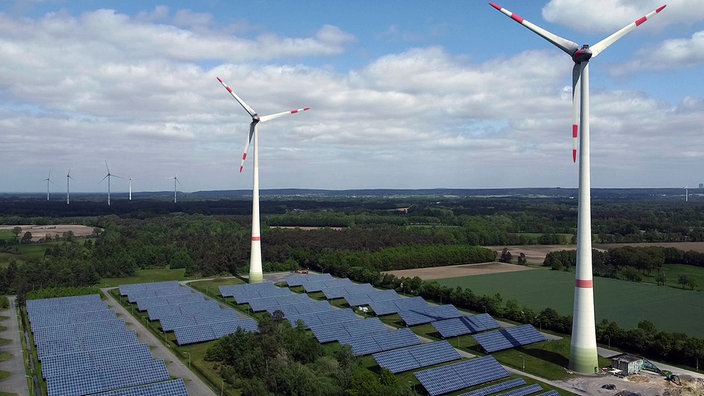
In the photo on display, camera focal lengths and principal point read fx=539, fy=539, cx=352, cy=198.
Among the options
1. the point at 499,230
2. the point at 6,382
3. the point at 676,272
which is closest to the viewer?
the point at 6,382

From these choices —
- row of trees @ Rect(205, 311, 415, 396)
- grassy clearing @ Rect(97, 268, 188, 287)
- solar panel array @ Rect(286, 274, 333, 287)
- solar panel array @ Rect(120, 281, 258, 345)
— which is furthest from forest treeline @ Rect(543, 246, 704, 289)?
grassy clearing @ Rect(97, 268, 188, 287)

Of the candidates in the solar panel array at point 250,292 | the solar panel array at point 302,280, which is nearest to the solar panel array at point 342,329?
the solar panel array at point 250,292

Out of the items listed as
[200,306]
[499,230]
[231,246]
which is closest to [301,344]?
[200,306]

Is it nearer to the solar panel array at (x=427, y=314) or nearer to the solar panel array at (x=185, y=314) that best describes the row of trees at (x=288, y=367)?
the solar panel array at (x=185, y=314)

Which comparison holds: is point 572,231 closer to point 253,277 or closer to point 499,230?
point 499,230

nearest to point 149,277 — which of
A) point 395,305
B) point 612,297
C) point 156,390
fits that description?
point 395,305

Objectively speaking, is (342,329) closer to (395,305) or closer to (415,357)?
(415,357)
